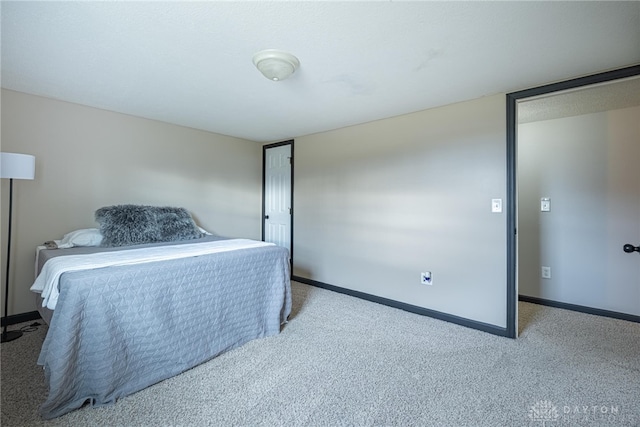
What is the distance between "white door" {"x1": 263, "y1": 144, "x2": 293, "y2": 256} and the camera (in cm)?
432

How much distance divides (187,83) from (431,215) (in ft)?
8.42

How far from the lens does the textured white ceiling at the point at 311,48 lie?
4.82 feet

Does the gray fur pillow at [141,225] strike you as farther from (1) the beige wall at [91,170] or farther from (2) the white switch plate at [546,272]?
(2) the white switch plate at [546,272]

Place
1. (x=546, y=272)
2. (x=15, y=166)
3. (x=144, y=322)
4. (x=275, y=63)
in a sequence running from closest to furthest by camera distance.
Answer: (x=144, y=322) < (x=275, y=63) < (x=15, y=166) < (x=546, y=272)

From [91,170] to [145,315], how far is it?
6.94 feet

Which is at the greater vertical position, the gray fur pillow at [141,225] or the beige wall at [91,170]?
the beige wall at [91,170]

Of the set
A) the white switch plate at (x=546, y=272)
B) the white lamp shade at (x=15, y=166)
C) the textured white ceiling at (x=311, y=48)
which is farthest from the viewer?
the white switch plate at (x=546, y=272)

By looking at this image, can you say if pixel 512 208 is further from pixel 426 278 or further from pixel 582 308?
pixel 582 308

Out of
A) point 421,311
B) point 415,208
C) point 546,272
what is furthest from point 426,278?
point 546,272

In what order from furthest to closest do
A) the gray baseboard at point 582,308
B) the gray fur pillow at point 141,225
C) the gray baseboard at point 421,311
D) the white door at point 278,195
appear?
the white door at point 278,195 < the gray baseboard at point 582,308 < the gray fur pillow at point 141,225 < the gray baseboard at point 421,311

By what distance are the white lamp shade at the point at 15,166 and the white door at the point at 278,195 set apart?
2760 mm

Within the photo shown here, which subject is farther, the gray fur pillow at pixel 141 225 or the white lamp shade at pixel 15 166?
the gray fur pillow at pixel 141 225

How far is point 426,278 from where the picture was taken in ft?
9.61

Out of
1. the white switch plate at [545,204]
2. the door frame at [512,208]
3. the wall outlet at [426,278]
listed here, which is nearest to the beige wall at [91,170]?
the wall outlet at [426,278]
